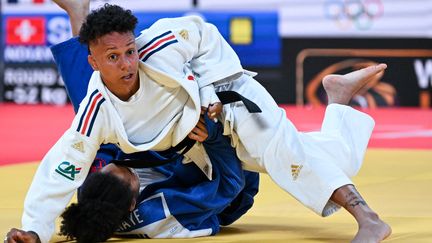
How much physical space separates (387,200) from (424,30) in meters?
6.61

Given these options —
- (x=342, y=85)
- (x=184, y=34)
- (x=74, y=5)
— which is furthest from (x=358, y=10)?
(x=184, y=34)

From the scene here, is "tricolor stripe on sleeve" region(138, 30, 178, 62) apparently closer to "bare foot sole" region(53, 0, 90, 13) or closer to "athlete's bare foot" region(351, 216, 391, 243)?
"athlete's bare foot" region(351, 216, 391, 243)

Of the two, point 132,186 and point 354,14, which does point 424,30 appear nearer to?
point 354,14

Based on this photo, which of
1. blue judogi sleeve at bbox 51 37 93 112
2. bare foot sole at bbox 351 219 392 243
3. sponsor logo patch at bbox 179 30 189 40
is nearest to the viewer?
bare foot sole at bbox 351 219 392 243

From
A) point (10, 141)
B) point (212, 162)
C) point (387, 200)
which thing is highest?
point (212, 162)

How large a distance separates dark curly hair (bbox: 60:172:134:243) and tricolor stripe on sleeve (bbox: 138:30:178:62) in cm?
52

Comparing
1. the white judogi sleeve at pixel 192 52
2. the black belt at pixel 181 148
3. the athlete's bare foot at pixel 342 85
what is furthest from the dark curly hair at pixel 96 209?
the athlete's bare foot at pixel 342 85

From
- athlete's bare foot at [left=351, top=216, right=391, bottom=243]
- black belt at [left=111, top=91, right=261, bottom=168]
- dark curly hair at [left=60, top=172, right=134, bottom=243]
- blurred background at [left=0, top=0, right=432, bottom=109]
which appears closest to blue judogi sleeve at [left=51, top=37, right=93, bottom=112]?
black belt at [left=111, top=91, right=261, bottom=168]

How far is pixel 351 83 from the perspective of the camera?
14.9ft

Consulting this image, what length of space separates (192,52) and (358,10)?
764 centimetres

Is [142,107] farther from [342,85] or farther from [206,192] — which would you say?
[342,85]

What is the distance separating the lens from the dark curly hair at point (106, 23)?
3771mm

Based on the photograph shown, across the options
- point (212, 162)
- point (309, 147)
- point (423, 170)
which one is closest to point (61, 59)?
point (212, 162)

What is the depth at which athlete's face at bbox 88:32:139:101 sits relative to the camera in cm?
377
